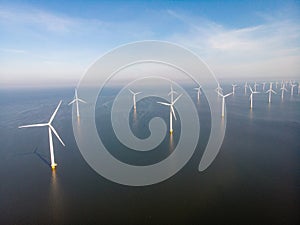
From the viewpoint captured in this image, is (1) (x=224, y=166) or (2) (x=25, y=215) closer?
(2) (x=25, y=215)

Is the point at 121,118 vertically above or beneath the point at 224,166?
above

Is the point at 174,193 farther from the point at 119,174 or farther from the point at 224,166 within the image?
the point at 224,166

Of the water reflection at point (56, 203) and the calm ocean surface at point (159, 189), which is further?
the water reflection at point (56, 203)

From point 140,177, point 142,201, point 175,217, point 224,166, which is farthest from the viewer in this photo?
point 224,166

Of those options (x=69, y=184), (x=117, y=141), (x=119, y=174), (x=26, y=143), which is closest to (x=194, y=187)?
(x=119, y=174)

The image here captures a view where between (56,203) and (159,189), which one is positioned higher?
(159,189)

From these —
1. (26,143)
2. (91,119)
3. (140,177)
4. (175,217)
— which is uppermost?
(91,119)

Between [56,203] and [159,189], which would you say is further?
[159,189]

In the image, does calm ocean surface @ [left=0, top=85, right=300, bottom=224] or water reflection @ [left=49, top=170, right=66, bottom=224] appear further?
water reflection @ [left=49, top=170, right=66, bottom=224]

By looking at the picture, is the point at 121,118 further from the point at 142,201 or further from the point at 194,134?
the point at 142,201

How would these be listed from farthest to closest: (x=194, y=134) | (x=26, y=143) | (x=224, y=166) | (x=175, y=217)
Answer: (x=194, y=134) < (x=26, y=143) < (x=224, y=166) < (x=175, y=217)
